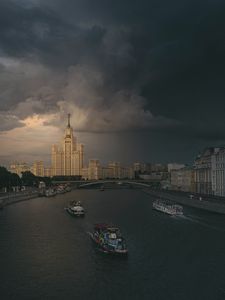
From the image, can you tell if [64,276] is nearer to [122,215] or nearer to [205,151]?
[122,215]

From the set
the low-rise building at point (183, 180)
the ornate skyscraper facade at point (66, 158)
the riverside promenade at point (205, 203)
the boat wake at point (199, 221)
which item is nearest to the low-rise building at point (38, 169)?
the ornate skyscraper facade at point (66, 158)

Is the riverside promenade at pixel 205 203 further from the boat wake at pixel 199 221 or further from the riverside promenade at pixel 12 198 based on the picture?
the riverside promenade at pixel 12 198

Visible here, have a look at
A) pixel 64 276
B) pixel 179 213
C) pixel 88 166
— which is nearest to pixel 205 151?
pixel 179 213

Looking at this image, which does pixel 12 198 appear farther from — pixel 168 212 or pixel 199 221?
pixel 199 221

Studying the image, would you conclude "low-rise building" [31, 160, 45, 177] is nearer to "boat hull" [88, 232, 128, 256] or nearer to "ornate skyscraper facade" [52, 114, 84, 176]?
"ornate skyscraper facade" [52, 114, 84, 176]

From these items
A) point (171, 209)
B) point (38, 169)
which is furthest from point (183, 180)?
point (38, 169)

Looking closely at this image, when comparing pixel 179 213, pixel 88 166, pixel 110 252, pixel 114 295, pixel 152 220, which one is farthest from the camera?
pixel 88 166

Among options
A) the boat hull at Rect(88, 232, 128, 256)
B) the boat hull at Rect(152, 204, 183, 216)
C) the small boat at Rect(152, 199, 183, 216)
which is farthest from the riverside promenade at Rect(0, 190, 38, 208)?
the boat hull at Rect(88, 232, 128, 256)
